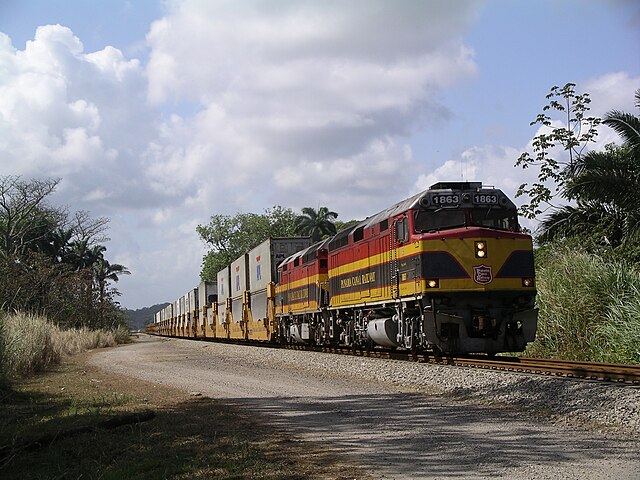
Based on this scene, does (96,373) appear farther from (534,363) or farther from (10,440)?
(534,363)

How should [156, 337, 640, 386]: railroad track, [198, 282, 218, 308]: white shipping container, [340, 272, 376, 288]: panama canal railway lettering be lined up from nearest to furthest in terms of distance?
[156, 337, 640, 386]: railroad track
[340, 272, 376, 288]: panama canal railway lettering
[198, 282, 218, 308]: white shipping container

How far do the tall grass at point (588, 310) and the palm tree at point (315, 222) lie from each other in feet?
211

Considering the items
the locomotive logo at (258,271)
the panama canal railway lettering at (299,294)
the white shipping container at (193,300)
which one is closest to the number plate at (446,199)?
the panama canal railway lettering at (299,294)

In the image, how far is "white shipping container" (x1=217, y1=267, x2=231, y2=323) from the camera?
4140 centimetres

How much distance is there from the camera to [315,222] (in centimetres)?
8544

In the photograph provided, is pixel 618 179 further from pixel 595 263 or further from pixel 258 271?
pixel 258 271

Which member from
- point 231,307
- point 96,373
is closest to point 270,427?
point 96,373

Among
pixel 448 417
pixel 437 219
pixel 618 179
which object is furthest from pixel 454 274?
pixel 618 179

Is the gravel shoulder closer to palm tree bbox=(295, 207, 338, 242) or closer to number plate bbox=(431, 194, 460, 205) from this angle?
number plate bbox=(431, 194, 460, 205)

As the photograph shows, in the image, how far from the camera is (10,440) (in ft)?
29.2

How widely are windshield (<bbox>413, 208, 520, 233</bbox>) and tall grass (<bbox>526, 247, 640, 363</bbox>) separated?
9.86 feet

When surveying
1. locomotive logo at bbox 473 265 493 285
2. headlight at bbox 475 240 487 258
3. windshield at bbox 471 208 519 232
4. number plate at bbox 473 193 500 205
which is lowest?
locomotive logo at bbox 473 265 493 285

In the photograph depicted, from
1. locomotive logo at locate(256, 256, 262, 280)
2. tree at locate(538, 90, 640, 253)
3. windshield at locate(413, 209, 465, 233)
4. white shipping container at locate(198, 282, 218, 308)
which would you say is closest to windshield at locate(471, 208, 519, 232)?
windshield at locate(413, 209, 465, 233)

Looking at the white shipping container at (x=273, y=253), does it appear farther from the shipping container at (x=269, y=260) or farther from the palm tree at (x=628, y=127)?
the palm tree at (x=628, y=127)
